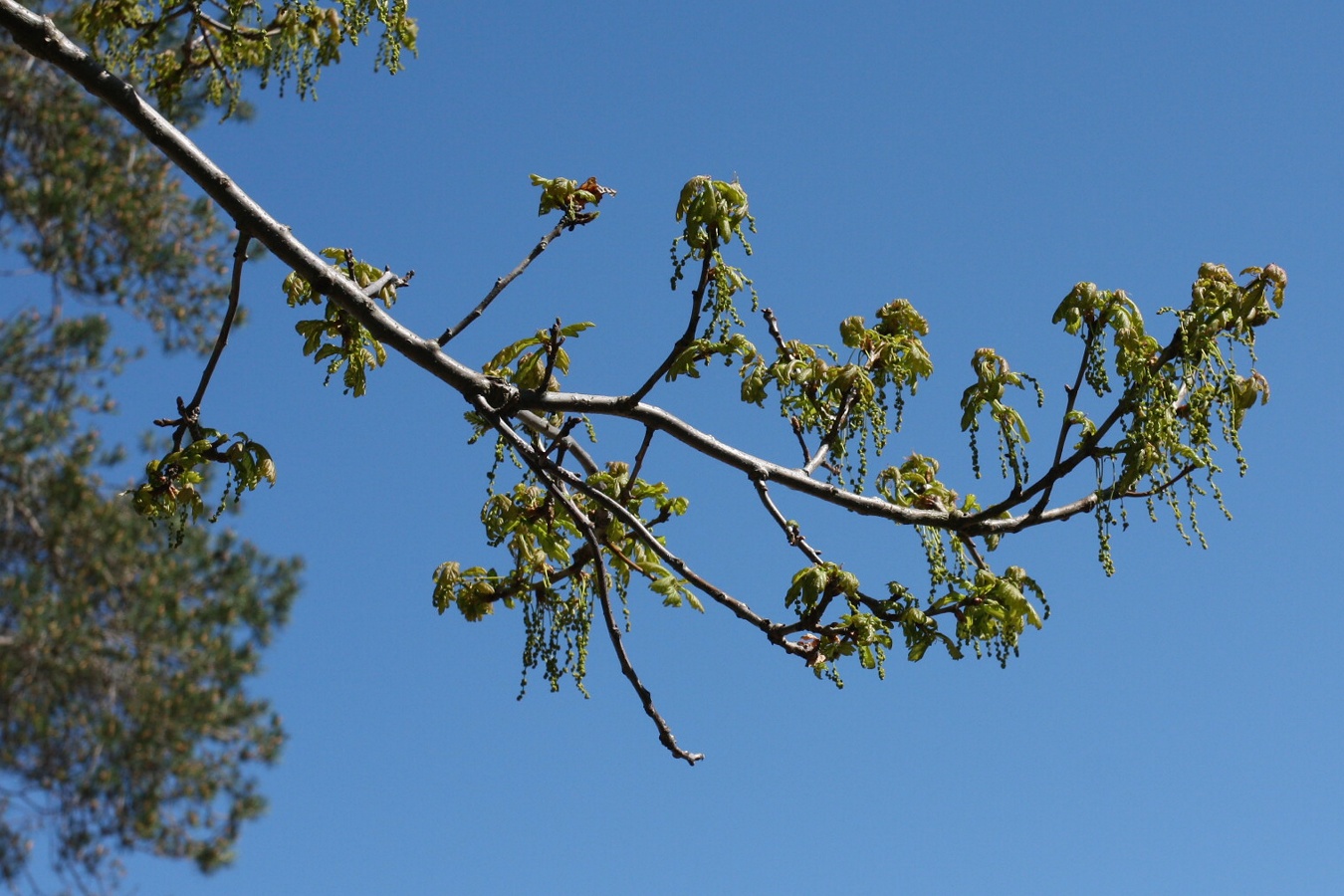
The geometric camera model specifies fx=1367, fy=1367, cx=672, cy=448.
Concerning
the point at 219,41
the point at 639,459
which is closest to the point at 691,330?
the point at 639,459

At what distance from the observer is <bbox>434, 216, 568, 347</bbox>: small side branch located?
3283 millimetres

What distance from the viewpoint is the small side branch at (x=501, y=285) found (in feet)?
10.8

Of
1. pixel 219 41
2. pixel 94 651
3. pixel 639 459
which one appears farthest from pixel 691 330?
pixel 94 651

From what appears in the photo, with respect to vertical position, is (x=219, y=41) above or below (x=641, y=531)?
above

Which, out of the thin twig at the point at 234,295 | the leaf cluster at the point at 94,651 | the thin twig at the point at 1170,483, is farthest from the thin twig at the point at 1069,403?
the leaf cluster at the point at 94,651

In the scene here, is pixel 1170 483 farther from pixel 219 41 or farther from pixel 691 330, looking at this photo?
pixel 219 41

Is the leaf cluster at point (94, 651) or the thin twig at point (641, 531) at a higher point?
the leaf cluster at point (94, 651)

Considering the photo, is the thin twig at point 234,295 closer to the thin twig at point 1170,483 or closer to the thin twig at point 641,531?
the thin twig at point 641,531

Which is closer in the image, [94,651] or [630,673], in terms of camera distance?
[630,673]

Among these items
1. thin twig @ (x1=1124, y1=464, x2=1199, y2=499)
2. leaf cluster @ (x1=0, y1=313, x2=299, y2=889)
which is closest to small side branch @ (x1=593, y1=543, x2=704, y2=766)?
thin twig @ (x1=1124, y1=464, x2=1199, y2=499)

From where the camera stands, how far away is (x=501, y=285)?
3367mm

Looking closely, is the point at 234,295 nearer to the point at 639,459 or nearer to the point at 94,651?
the point at 639,459

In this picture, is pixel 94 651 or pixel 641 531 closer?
pixel 641 531

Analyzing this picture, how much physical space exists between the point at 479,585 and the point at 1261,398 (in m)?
2.11
